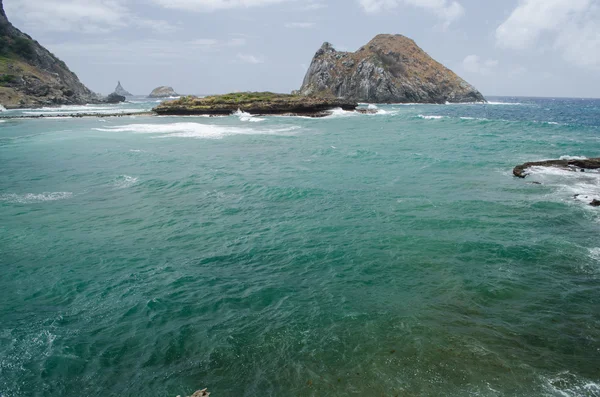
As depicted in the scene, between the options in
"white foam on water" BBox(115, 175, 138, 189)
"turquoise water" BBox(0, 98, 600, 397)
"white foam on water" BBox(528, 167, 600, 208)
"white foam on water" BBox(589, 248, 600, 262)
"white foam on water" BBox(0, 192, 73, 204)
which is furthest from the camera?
"white foam on water" BBox(115, 175, 138, 189)

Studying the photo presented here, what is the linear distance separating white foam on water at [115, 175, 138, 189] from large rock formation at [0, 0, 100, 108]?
118m

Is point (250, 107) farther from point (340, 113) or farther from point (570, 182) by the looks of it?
point (570, 182)

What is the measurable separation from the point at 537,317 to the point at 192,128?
5680 centimetres

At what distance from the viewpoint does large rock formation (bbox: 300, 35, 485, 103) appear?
14200 cm

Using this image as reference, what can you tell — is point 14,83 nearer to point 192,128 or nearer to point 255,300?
point 192,128

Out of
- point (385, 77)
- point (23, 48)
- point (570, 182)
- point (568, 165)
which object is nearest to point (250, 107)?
point (385, 77)

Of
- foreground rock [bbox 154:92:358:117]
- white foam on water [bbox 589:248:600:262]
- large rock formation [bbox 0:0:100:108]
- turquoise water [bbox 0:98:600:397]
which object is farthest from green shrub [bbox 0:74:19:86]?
white foam on water [bbox 589:248:600:262]

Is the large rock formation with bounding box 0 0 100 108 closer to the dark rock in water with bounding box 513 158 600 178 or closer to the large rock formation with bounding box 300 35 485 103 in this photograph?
the large rock formation with bounding box 300 35 485 103

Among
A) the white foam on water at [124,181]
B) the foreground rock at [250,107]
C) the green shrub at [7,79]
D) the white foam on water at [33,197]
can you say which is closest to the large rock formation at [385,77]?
the foreground rock at [250,107]

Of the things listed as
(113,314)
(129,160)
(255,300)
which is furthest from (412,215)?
(129,160)

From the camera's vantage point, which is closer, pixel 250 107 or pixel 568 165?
pixel 568 165

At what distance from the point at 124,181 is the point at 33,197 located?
17.7 feet

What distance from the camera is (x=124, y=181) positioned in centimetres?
2589

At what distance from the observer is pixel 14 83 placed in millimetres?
121938
